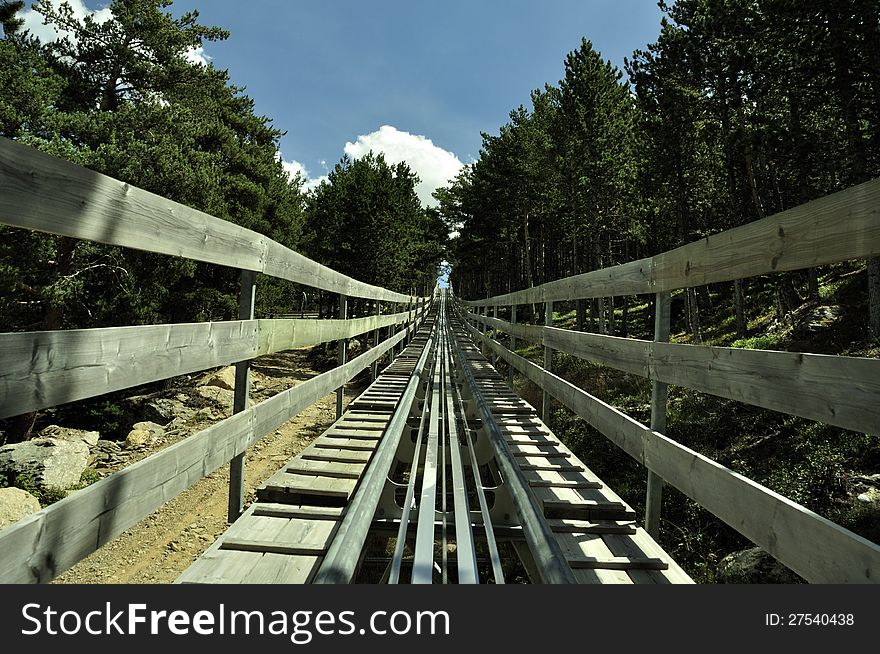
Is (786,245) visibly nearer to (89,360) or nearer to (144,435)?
(89,360)

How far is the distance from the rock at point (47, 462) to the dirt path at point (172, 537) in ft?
9.52

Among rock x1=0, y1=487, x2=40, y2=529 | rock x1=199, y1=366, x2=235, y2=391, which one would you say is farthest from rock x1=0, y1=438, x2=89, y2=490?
rock x1=199, y1=366, x2=235, y2=391

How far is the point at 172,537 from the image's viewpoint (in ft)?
17.9

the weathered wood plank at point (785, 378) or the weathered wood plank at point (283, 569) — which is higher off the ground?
the weathered wood plank at point (785, 378)

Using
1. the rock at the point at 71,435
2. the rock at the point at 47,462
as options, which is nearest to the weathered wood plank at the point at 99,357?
the rock at the point at 47,462

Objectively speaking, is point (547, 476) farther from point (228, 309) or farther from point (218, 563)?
point (228, 309)

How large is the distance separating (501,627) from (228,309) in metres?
17.7

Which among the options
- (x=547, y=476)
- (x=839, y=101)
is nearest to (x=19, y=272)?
(x=547, y=476)

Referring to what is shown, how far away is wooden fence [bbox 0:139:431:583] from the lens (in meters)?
1.25

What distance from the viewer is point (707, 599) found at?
1.60 m

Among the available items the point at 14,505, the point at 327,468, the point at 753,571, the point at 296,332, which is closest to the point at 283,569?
the point at 327,468

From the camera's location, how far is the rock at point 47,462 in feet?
25.6

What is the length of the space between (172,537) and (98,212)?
5.22 meters

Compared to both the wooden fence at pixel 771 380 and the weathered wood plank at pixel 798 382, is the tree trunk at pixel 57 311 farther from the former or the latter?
the weathered wood plank at pixel 798 382
